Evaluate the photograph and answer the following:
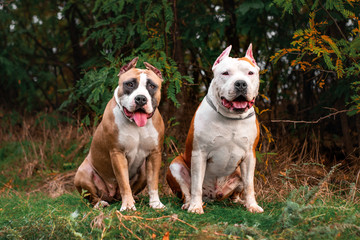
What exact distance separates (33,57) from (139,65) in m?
4.98

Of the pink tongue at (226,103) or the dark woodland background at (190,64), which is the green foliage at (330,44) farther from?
the pink tongue at (226,103)

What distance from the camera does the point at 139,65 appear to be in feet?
18.4

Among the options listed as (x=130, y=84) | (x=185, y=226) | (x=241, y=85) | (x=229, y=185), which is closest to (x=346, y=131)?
(x=229, y=185)

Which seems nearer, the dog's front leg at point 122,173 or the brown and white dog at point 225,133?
the brown and white dog at point 225,133

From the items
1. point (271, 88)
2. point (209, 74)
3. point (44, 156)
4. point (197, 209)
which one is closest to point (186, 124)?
point (209, 74)

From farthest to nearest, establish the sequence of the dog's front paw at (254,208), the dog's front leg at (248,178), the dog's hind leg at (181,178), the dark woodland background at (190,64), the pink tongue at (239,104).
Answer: the dark woodland background at (190,64) → the dog's hind leg at (181,178) → the dog's front leg at (248,178) → the dog's front paw at (254,208) → the pink tongue at (239,104)

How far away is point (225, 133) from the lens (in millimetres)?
4172

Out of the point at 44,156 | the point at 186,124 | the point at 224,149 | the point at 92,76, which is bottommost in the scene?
the point at 44,156

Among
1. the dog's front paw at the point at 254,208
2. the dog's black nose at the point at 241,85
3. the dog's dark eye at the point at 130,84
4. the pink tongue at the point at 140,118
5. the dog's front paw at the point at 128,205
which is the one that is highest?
the dog's dark eye at the point at 130,84

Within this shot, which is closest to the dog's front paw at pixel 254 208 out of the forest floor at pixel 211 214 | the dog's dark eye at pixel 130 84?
the forest floor at pixel 211 214

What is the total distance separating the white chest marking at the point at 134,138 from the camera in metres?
4.26

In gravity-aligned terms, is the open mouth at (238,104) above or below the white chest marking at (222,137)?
above

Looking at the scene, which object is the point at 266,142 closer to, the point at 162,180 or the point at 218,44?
the point at 162,180

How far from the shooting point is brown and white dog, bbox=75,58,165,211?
415 centimetres
